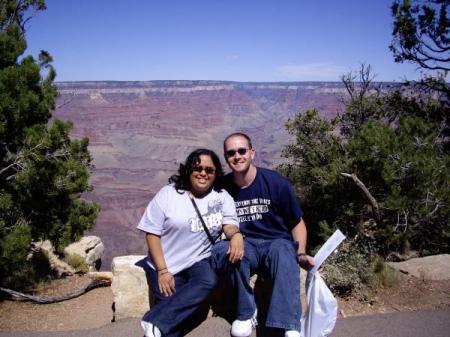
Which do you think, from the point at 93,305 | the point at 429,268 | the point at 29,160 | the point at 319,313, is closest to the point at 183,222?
the point at 319,313

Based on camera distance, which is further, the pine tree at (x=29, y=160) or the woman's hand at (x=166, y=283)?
the pine tree at (x=29, y=160)

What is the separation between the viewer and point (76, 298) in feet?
28.0

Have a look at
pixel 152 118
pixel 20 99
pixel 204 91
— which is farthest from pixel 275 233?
pixel 204 91

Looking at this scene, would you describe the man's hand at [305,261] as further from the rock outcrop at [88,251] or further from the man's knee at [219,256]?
the rock outcrop at [88,251]

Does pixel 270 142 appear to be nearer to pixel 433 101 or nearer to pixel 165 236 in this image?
pixel 433 101

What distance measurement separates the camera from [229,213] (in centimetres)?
339

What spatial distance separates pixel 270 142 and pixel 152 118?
49.3 metres

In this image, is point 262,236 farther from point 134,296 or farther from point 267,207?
point 134,296

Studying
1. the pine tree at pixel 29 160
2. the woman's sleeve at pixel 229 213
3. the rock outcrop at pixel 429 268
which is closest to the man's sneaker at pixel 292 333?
the woman's sleeve at pixel 229 213

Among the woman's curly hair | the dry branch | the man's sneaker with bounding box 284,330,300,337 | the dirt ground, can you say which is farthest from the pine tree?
the man's sneaker with bounding box 284,330,300,337

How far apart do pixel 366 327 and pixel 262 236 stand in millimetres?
1467

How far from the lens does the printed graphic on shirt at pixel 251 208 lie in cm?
352

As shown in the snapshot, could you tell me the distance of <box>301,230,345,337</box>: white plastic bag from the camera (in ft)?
10.5

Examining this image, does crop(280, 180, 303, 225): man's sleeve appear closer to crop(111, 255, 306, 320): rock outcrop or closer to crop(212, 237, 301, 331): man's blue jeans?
crop(212, 237, 301, 331): man's blue jeans
